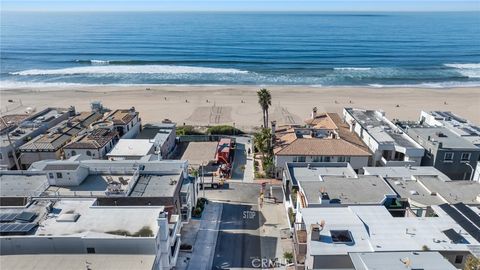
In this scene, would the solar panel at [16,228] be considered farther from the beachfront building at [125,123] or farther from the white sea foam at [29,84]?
the white sea foam at [29,84]

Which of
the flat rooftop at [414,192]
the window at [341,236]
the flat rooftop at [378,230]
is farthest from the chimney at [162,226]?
the flat rooftop at [414,192]

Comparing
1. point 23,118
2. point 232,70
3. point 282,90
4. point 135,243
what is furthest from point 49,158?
point 232,70

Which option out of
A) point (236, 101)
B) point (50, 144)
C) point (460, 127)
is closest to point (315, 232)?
point (50, 144)

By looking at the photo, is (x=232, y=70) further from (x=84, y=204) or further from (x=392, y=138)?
(x=84, y=204)

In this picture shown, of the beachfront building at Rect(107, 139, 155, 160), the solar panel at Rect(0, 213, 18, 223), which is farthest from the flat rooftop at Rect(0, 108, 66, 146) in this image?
the solar panel at Rect(0, 213, 18, 223)

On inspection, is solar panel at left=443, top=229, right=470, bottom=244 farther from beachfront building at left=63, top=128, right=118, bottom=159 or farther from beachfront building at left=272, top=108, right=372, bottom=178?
beachfront building at left=63, top=128, right=118, bottom=159

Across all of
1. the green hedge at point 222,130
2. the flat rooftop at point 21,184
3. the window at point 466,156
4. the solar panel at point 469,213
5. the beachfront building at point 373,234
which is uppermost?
the window at point 466,156
